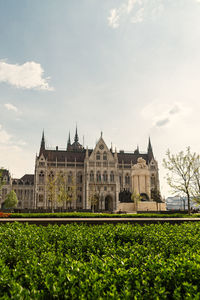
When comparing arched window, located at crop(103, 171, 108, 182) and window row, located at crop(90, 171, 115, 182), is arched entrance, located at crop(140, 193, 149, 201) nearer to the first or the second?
window row, located at crop(90, 171, 115, 182)

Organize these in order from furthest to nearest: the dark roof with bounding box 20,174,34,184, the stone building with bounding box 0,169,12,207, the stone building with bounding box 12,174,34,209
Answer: the dark roof with bounding box 20,174,34,184, the stone building with bounding box 12,174,34,209, the stone building with bounding box 0,169,12,207

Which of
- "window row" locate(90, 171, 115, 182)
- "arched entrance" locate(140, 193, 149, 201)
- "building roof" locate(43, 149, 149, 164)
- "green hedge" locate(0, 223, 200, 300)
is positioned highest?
"building roof" locate(43, 149, 149, 164)

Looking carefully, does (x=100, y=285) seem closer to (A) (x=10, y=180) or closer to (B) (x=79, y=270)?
(B) (x=79, y=270)

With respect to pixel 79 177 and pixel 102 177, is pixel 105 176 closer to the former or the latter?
pixel 102 177

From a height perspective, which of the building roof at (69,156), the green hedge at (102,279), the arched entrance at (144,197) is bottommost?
the arched entrance at (144,197)

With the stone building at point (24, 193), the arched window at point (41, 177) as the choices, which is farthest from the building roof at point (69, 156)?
the stone building at point (24, 193)

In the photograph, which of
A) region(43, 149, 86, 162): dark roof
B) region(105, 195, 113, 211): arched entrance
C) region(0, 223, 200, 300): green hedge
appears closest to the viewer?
region(0, 223, 200, 300): green hedge

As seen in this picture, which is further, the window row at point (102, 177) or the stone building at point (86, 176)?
the window row at point (102, 177)

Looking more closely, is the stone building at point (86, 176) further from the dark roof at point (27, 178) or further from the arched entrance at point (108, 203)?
the dark roof at point (27, 178)

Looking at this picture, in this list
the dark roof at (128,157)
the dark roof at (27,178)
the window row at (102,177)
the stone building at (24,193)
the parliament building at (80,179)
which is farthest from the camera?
the dark roof at (128,157)

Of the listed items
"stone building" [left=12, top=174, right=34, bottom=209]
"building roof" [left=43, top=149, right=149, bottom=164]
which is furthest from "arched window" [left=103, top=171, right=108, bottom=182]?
"stone building" [left=12, top=174, right=34, bottom=209]

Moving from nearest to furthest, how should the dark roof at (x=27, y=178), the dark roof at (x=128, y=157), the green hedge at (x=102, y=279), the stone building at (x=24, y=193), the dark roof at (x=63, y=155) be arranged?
the green hedge at (x=102, y=279), the dark roof at (x=63, y=155), the stone building at (x=24, y=193), the dark roof at (x=27, y=178), the dark roof at (x=128, y=157)

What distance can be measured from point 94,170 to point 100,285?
85982 millimetres

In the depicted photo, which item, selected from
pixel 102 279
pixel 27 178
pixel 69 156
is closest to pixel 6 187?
pixel 27 178
